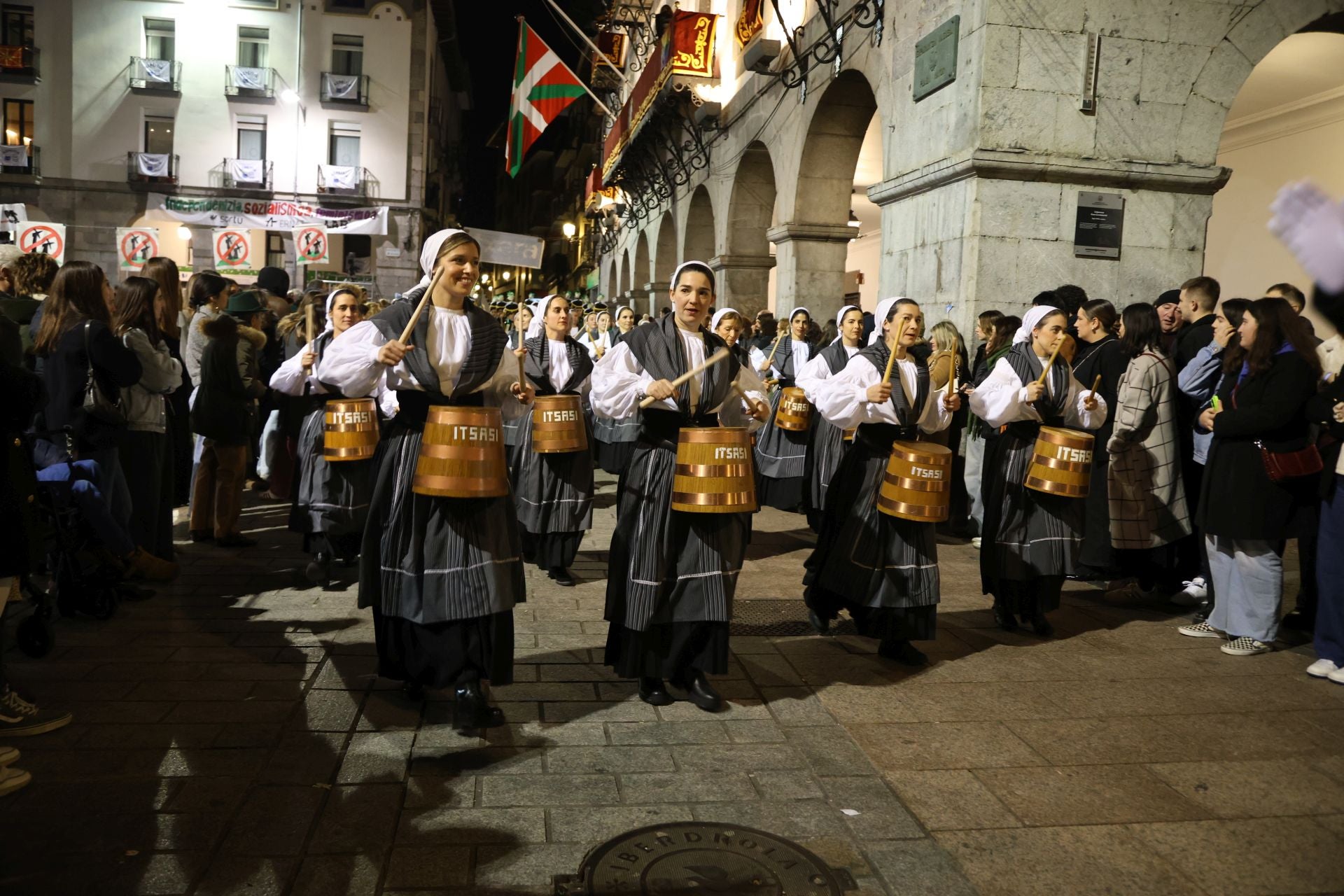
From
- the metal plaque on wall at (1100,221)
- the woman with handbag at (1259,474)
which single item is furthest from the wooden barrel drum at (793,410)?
the woman with handbag at (1259,474)

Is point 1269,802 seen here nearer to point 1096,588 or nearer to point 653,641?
point 653,641

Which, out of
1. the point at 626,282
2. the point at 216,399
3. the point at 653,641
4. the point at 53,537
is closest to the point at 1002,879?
the point at 653,641

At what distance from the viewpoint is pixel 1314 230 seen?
2117mm

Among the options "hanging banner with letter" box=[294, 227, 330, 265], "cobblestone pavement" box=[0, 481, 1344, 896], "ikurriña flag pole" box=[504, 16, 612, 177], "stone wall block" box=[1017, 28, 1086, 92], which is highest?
"ikurriña flag pole" box=[504, 16, 612, 177]

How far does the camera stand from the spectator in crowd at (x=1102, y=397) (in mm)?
6820

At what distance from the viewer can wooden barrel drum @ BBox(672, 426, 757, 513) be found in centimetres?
417

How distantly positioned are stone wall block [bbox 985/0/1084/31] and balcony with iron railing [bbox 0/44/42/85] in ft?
118

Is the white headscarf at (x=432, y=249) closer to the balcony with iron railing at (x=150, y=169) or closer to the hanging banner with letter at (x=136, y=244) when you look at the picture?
the hanging banner with letter at (x=136, y=244)

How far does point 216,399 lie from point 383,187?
106 ft

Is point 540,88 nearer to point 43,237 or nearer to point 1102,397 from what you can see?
point 43,237

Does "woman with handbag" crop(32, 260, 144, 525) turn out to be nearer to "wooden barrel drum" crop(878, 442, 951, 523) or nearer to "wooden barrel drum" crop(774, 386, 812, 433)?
"wooden barrel drum" crop(878, 442, 951, 523)

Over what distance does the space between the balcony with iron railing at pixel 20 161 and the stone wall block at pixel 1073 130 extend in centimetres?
3575

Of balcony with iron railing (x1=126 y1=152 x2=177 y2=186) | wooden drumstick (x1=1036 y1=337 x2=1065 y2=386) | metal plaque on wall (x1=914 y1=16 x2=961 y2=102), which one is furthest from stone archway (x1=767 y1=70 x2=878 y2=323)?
balcony with iron railing (x1=126 y1=152 x2=177 y2=186)

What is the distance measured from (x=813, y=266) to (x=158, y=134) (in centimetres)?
3115
